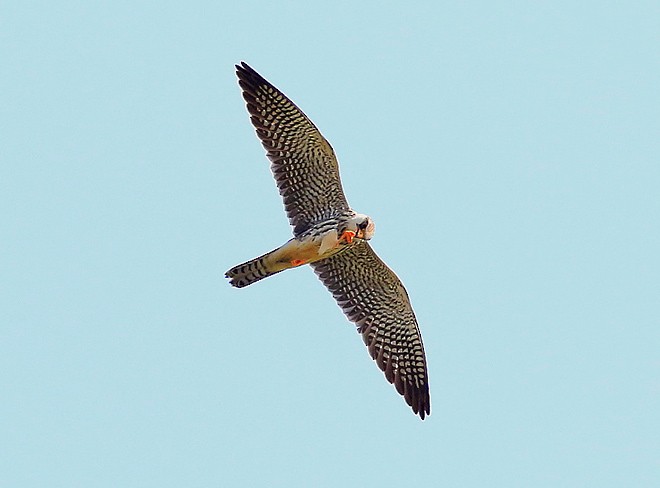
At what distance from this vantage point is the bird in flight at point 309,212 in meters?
16.0

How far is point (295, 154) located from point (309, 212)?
2.52ft

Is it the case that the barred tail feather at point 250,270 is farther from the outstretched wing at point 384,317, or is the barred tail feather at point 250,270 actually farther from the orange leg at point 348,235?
the outstretched wing at point 384,317

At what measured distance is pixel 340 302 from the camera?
1730 centimetres

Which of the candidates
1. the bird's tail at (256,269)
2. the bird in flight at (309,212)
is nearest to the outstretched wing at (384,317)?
the bird in flight at (309,212)

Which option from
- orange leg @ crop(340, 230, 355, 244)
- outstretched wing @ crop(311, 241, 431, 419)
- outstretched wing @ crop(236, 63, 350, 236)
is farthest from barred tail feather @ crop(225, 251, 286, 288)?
outstretched wing @ crop(311, 241, 431, 419)

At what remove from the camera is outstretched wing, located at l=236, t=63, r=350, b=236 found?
52.8 feet

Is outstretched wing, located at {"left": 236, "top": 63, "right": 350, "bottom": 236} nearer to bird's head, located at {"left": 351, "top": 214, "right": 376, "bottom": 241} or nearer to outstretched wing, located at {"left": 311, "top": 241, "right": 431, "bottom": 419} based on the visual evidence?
bird's head, located at {"left": 351, "top": 214, "right": 376, "bottom": 241}

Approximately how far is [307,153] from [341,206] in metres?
0.82

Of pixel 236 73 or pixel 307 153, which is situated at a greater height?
pixel 236 73

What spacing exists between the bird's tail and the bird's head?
99 cm

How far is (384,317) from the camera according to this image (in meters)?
17.4

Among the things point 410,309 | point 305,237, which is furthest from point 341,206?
point 410,309

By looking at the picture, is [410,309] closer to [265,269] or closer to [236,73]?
[265,269]

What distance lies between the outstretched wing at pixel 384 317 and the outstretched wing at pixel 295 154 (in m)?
0.93
